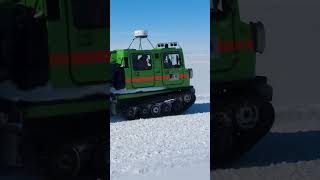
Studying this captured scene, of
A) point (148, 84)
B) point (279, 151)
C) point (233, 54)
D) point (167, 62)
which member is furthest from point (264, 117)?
point (148, 84)

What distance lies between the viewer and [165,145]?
140 inches

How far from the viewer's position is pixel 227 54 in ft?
15.3

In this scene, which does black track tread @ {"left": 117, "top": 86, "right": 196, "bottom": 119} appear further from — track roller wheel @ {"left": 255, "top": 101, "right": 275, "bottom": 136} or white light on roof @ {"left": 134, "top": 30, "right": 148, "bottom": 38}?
track roller wheel @ {"left": 255, "top": 101, "right": 275, "bottom": 136}

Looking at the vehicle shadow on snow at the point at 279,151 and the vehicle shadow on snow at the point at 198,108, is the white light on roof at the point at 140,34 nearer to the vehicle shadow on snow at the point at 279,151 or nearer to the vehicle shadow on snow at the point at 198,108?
the vehicle shadow on snow at the point at 198,108

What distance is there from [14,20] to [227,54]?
1.79m

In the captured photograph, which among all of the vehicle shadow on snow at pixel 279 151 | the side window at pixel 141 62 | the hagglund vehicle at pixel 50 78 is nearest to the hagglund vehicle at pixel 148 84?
the side window at pixel 141 62

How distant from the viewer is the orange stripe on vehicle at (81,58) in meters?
3.70

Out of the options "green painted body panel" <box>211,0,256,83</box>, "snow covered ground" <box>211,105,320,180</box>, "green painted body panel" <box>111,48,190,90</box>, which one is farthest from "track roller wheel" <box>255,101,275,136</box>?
"green painted body panel" <box>111,48,190,90</box>

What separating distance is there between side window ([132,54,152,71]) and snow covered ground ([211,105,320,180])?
3.03ft

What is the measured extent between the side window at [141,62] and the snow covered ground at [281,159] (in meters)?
0.92

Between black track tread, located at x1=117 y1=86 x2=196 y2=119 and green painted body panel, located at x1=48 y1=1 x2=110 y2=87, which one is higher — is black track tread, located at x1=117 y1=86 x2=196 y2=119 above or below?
below

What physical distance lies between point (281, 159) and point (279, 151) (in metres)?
0.35

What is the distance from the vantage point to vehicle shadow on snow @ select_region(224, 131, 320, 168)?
205 inches

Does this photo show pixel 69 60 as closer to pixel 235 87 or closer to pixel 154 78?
pixel 154 78
